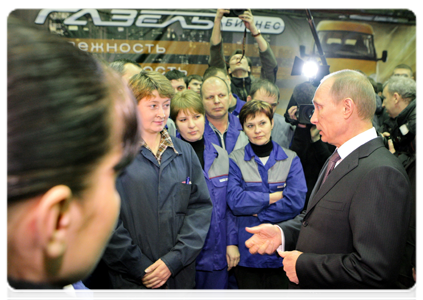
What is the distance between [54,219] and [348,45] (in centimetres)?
833

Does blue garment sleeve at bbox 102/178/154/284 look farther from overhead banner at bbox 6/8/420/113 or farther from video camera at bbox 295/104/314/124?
overhead banner at bbox 6/8/420/113

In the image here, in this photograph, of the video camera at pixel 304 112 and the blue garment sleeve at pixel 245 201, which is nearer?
the blue garment sleeve at pixel 245 201

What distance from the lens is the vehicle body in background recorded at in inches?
293

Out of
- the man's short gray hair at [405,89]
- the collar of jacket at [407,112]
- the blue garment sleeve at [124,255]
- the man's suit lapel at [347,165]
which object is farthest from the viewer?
the man's short gray hair at [405,89]

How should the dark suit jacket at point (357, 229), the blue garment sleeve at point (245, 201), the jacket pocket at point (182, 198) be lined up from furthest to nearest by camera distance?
the blue garment sleeve at point (245, 201), the jacket pocket at point (182, 198), the dark suit jacket at point (357, 229)

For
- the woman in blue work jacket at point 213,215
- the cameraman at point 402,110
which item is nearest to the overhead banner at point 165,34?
the cameraman at point 402,110

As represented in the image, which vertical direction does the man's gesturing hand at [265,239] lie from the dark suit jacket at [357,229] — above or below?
below

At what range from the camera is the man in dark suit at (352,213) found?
1378 mm

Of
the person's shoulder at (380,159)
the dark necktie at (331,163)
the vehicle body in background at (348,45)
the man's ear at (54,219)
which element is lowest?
the dark necktie at (331,163)

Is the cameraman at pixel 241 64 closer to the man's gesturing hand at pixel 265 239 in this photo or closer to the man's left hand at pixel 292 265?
the man's gesturing hand at pixel 265 239

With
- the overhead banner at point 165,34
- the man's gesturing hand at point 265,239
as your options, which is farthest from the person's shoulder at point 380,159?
the overhead banner at point 165,34

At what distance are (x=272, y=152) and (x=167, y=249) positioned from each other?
1.18 metres

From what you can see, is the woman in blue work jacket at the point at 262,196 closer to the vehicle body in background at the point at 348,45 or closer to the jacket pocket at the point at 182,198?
the jacket pocket at the point at 182,198

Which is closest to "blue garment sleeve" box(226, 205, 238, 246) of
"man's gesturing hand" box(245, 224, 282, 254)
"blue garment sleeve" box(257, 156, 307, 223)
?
"blue garment sleeve" box(257, 156, 307, 223)
